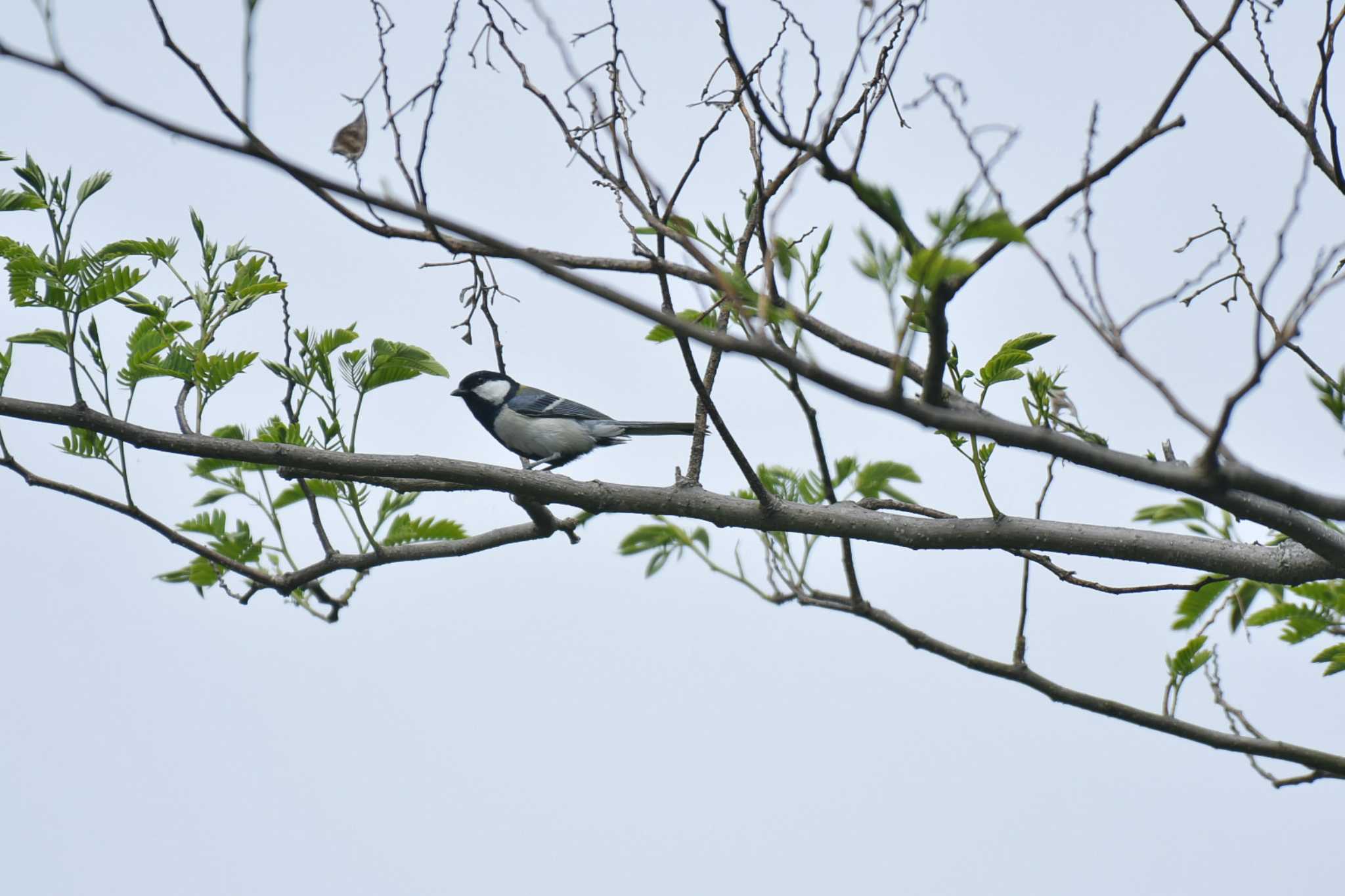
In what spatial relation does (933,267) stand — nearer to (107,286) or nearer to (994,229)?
(994,229)

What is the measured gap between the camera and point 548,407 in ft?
28.5

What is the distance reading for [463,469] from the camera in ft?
10.9

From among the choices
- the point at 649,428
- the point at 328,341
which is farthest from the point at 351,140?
the point at 649,428

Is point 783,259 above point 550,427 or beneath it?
beneath

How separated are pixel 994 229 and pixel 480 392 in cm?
788

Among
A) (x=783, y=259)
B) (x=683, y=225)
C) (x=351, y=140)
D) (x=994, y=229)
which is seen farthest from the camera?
(x=683, y=225)

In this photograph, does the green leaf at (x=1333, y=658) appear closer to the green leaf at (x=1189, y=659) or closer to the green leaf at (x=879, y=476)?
the green leaf at (x=1189, y=659)

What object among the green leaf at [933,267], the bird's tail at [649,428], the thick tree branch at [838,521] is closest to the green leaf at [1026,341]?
the thick tree branch at [838,521]

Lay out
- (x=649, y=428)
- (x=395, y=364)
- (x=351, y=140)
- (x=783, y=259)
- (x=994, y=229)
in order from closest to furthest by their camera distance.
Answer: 1. (x=994, y=229)
2. (x=783, y=259)
3. (x=351, y=140)
4. (x=395, y=364)
5. (x=649, y=428)

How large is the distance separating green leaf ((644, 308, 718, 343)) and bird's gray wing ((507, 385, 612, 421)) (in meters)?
4.35

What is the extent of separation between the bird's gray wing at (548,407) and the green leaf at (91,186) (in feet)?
15.9

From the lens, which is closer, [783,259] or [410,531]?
[783,259]

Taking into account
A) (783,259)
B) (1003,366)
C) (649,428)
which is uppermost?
(649,428)

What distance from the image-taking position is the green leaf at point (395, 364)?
3867 millimetres
